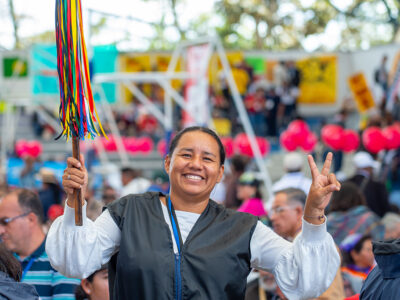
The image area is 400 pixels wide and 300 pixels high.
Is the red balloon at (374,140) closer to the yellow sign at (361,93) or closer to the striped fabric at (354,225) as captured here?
the striped fabric at (354,225)

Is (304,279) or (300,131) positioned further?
(300,131)

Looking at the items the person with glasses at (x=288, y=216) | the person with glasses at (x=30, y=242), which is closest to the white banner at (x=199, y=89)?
the person with glasses at (x=288, y=216)

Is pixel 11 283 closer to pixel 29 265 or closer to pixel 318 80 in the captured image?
pixel 29 265

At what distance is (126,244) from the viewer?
2371mm

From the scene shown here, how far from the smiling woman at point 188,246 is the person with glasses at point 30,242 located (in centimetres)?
96

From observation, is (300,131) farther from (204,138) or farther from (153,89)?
(153,89)

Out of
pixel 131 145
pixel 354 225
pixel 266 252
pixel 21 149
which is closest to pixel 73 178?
pixel 266 252

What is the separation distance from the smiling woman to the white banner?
21.8 ft

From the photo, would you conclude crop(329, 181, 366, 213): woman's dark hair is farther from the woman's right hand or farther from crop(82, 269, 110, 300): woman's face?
the woman's right hand

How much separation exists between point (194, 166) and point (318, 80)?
58.2 ft

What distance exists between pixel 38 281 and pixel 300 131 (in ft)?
26.9

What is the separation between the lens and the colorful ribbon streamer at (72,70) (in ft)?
7.70

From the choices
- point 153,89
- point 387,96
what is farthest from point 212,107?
point 387,96

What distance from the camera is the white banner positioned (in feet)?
30.8
